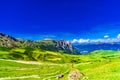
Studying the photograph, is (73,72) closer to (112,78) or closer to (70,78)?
(70,78)

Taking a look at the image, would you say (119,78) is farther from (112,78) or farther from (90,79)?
(90,79)

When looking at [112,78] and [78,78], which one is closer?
[112,78]

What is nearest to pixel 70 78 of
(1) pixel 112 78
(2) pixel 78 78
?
(2) pixel 78 78

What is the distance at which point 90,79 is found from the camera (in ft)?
137

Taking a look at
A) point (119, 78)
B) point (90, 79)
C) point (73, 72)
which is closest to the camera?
point (119, 78)

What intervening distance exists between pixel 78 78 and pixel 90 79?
2.57 metres

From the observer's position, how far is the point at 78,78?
43562mm

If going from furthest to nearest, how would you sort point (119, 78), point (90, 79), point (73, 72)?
point (73, 72)
point (90, 79)
point (119, 78)

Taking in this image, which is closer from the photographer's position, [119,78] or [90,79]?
[119,78]

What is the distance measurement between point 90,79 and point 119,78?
6801 mm

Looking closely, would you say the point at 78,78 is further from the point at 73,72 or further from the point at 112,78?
the point at 112,78

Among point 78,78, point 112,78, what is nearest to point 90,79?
point 78,78

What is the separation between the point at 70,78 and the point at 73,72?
193cm

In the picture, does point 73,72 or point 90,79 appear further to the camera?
point 73,72
